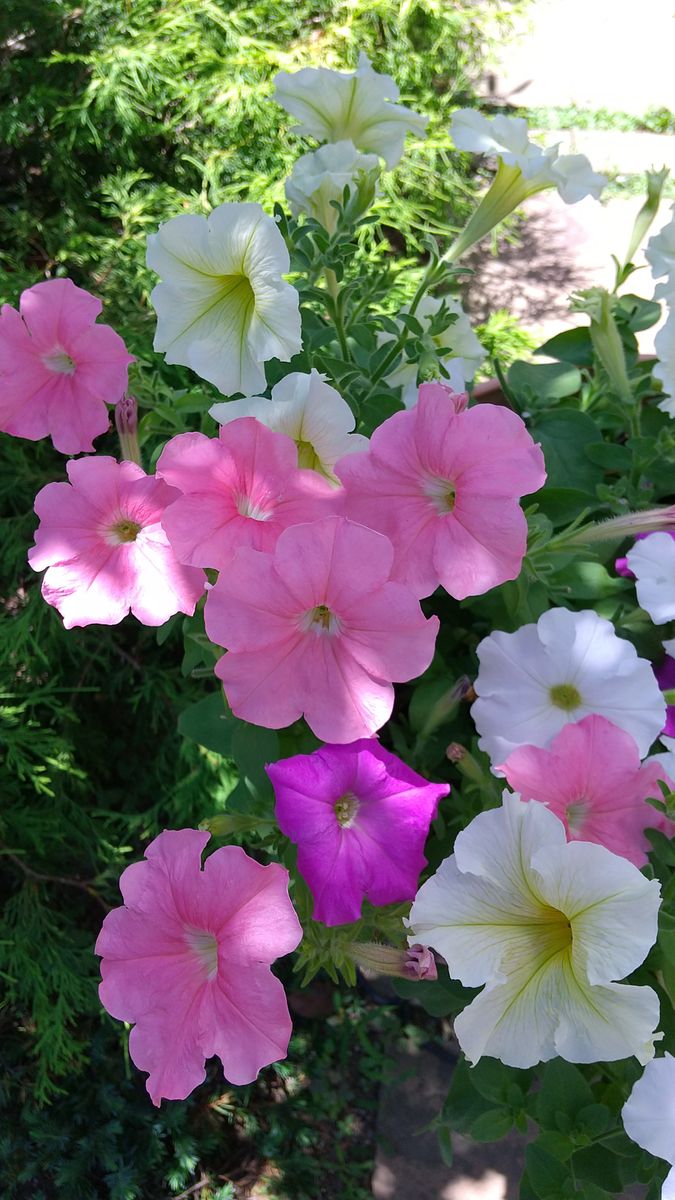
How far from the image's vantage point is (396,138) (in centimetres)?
97

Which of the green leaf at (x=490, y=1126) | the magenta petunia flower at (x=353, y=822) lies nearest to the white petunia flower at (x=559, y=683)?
the magenta petunia flower at (x=353, y=822)

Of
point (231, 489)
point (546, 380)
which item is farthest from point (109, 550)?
point (546, 380)

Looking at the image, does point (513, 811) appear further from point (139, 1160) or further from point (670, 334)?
point (139, 1160)

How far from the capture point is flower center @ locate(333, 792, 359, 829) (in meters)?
0.75

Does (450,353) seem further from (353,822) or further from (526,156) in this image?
(353,822)

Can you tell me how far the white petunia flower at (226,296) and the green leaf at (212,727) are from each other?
384 mm

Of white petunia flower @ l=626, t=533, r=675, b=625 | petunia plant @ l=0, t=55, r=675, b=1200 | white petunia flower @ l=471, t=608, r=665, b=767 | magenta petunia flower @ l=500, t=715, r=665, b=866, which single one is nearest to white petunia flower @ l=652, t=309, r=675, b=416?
petunia plant @ l=0, t=55, r=675, b=1200

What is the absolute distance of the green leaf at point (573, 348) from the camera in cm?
133

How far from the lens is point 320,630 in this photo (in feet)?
2.25

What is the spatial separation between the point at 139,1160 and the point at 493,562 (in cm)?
134

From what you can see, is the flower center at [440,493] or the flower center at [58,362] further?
the flower center at [58,362]

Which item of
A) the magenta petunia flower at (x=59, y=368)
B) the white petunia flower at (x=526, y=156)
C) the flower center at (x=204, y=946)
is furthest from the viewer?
the white petunia flower at (x=526, y=156)

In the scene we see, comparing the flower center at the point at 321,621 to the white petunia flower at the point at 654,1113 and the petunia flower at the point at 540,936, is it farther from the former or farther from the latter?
the white petunia flower at the point at 654,1113

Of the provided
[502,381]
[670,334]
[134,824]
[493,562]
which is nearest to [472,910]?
[493,562]
